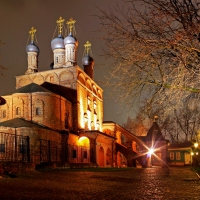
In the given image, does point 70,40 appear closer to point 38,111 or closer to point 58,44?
point 58,44

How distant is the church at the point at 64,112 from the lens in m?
28.5

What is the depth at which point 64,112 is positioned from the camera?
33219mm

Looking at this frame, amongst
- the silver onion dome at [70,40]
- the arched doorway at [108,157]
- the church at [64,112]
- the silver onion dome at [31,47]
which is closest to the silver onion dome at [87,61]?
the church at [64,112]

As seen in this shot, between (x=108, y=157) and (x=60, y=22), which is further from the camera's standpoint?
(x=60, y=22)

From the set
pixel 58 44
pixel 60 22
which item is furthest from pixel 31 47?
→ pixel 60 22

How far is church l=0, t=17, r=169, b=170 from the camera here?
28466 millimetres

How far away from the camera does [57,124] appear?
1248 inches

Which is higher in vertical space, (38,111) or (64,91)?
(64,91)

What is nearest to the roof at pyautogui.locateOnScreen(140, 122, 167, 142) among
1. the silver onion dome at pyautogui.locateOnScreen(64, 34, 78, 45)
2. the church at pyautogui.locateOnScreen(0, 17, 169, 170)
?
the church at pyautogui.locateOnScreen(0, 17, 169, 170)

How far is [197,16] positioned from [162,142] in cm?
3613

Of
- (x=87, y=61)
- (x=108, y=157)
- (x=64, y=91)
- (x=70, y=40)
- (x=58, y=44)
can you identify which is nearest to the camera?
(x=64, y=91)

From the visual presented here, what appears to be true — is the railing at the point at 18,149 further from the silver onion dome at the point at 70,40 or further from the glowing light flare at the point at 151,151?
the glowing light flare at the point at 151,151

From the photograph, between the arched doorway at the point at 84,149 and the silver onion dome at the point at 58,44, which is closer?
the arched doorway at the point at 84,149

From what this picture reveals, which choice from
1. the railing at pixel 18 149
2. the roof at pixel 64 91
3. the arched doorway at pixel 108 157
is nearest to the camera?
the railing at pixel 18 149
